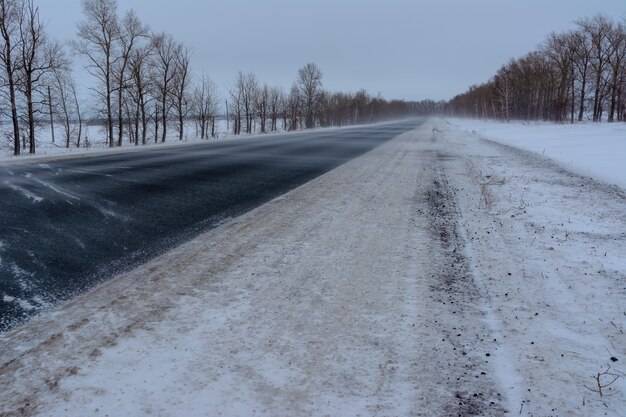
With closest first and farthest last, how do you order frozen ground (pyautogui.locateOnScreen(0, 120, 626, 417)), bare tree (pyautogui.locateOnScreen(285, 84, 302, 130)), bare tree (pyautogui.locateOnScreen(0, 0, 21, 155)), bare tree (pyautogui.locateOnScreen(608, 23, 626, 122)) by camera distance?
frozen ground (pyautogui.locateOnScreen(0, 120, 626, 417)) → bare tree (pyautogui.locateOnScreen(0, 0, 21, 155)) → bare tree (pyautogui.locateOnScreen(608, 23, 626, 122)) → bare tree (pyautogui.locateOnScreen(285, 84, 302, 130))

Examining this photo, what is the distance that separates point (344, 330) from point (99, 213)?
574cm

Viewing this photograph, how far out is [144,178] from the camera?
11727 millimetres

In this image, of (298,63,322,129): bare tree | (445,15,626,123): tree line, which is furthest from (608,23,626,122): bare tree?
(298,63,322,129): bare tree

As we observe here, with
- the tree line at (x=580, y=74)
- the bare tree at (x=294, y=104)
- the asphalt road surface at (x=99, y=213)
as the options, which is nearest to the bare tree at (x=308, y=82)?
the bare tree at (x=294, y=104)

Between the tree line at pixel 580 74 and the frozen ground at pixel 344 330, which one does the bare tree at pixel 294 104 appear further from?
the frozen ground at pixel 344 330

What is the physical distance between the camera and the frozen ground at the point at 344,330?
2.88 meters

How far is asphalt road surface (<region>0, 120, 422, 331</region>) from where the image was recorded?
4863 millimetres

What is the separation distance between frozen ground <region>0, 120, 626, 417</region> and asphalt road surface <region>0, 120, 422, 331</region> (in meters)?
0.50

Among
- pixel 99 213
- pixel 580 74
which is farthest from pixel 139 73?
pixel 580 74

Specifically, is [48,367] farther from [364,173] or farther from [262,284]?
[364,173]

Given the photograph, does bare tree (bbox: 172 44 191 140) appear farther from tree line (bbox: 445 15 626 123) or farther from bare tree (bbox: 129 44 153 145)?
tree line (bbox: 445 15 626 123)

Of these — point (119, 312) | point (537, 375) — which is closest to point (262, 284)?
point (119, 312)

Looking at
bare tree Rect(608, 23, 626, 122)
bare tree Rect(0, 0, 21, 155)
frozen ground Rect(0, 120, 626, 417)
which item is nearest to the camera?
frozen ground Rect(0, 120, 626, 417)

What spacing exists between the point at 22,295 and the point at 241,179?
313 inches
